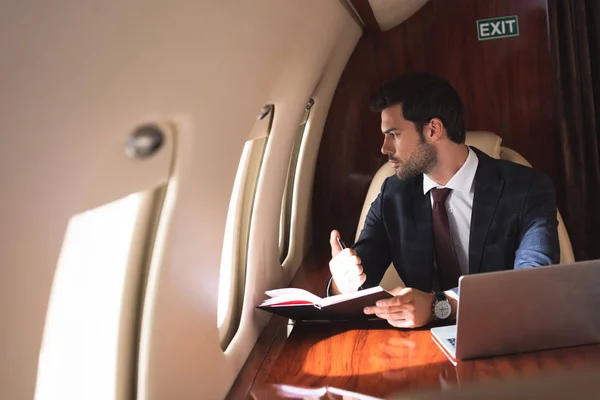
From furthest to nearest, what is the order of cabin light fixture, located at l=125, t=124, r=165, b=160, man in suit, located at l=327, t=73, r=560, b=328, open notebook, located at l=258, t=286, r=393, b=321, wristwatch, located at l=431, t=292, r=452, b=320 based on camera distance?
man in suit, located at l=327, t=73, r=560, b=328
wristwatch, located at l=431, t=292, r=452, b=320
open notebook, located at l=258, t=286, r=393, b=321
cabin light fixture, located at l=125, t=124, r=165, b=160

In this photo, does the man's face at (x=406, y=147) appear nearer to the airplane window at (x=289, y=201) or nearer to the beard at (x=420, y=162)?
the beard at (x=420, y=162)

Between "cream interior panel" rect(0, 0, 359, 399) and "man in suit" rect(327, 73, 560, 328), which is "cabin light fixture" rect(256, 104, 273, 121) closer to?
"cream interior panel" rect(0, 0, 359, 399)

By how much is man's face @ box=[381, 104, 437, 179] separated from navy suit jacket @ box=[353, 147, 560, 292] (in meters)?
0.07

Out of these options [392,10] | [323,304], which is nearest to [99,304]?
[323,304]

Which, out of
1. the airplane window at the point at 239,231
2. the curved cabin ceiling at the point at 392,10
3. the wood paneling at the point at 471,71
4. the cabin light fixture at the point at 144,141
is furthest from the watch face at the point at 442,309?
the wood paneling at the point at 471,71

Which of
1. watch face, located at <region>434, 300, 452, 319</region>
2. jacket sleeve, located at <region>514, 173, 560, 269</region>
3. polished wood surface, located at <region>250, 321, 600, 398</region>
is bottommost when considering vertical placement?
polished wood surface, located at <region>250, 321, 600, 398</region>

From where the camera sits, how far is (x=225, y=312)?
1702mm

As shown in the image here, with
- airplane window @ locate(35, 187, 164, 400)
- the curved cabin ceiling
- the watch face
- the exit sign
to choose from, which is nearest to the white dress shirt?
the watch face

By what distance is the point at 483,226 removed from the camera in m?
1.83

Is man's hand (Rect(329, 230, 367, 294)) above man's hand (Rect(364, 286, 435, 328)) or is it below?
above

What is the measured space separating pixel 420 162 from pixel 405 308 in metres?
0.62

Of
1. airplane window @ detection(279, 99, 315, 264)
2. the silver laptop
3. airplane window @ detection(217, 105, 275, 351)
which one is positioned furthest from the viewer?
airplane window @ detection(279, 99, 315, 264)

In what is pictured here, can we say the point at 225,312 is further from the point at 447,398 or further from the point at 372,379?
the point at 447,398

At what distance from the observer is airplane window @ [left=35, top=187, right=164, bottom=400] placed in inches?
38.0
